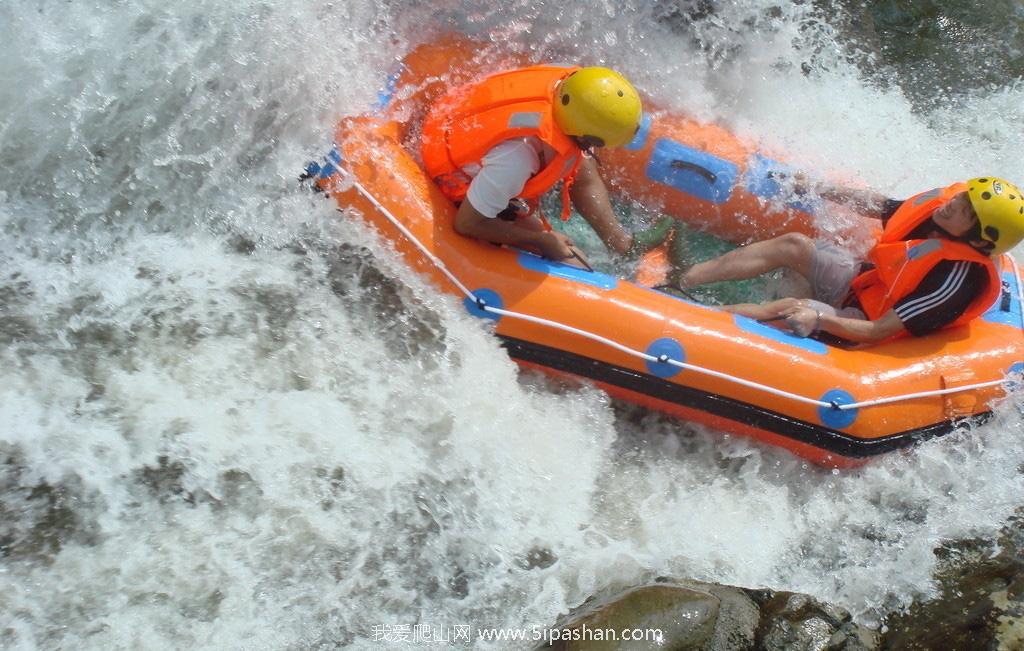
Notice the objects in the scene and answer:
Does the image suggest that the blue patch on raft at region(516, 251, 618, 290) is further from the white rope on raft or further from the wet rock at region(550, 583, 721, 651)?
the wet rock at region(550, 583, 721, 651)

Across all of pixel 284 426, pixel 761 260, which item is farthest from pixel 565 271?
pixel 284 426

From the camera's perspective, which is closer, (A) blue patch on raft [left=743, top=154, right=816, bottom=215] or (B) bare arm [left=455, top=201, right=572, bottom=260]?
(B) bare arm [left=455, top=201, right=572, bottom=260]

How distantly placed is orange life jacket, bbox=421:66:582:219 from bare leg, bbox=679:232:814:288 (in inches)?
35.6

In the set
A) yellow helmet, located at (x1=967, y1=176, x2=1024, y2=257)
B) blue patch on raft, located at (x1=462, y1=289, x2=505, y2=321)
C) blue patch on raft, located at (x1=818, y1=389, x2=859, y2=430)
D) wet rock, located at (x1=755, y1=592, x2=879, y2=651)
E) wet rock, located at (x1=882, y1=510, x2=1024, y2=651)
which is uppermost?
yellow helmet, located at (x1=967, y1=176, x2=1024, y2=257)

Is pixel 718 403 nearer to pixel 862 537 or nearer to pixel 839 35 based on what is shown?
pixel 862 537

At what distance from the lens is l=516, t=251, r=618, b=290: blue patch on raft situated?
4.08 metres

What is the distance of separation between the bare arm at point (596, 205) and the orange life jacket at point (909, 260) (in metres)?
1.18

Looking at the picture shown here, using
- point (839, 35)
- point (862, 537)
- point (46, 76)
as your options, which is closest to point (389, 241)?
point (46, 76)

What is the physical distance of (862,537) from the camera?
Result: 13.9 ft

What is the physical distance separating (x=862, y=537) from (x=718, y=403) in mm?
930

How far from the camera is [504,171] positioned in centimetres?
385

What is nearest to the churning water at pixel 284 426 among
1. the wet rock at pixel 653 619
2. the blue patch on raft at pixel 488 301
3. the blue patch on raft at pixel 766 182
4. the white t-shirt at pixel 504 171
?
the blue patch on raft at pixel 488 301

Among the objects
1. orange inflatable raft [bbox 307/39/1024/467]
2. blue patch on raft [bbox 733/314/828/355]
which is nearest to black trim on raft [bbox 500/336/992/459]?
orange inflatable raft [bbox 307/39/1024/467]

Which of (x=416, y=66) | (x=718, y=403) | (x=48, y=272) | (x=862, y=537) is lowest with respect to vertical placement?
(x=862, y=537)
